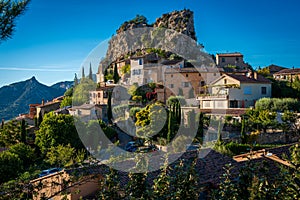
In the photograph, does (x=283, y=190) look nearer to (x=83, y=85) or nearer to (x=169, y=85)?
(x=169, y=85)

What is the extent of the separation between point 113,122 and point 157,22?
154 feet

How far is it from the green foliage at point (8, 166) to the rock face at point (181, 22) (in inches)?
1987

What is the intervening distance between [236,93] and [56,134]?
18.5 metres

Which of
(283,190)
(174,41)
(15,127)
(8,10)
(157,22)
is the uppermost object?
(157,22)

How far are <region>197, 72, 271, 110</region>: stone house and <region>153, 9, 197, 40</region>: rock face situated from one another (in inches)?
1419

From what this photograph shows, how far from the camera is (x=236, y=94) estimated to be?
93.3 feet

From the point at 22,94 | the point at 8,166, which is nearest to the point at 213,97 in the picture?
the point at 8,166

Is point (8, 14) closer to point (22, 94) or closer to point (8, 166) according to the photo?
point (8, 166)

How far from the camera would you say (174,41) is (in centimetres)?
6025

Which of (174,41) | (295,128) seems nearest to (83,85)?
(174,41)

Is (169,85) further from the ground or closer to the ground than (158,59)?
closer to the ground

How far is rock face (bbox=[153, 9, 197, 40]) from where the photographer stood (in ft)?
211

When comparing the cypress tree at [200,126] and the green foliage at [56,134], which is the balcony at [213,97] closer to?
the cypress tree at [200,126]

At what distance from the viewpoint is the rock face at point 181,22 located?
211ft
